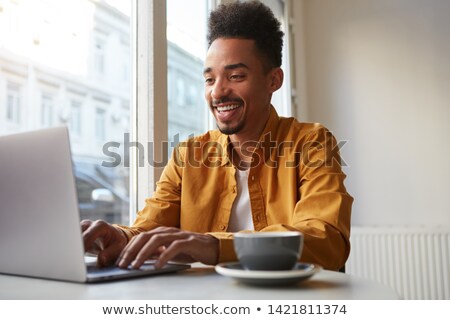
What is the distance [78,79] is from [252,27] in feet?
1.94

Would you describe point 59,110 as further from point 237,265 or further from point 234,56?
point 237,265

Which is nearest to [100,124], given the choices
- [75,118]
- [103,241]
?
[75,118]

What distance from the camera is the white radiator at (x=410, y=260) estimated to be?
2.94 metres

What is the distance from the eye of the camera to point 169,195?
138 centimetres

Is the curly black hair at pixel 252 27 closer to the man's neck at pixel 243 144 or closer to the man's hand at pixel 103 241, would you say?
the man's neck at pixel 243 144

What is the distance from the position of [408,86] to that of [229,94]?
224 cm

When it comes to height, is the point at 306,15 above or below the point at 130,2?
above

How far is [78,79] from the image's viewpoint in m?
1.52

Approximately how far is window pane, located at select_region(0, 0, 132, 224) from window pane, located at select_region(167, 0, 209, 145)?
0.25 meters

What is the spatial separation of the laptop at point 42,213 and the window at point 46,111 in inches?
26.5

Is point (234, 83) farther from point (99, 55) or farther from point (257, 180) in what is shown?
point (99, 55)

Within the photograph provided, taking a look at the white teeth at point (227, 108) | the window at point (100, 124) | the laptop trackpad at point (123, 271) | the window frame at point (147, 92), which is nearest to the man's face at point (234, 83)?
the white teeth at point (227, 108)

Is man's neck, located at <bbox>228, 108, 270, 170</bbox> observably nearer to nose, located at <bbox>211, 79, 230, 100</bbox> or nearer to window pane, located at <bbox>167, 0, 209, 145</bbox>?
nose, located at <bbox>211, 79, 230, 100</bbox>

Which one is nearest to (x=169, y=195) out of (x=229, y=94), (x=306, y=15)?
(x=229, y=94)
